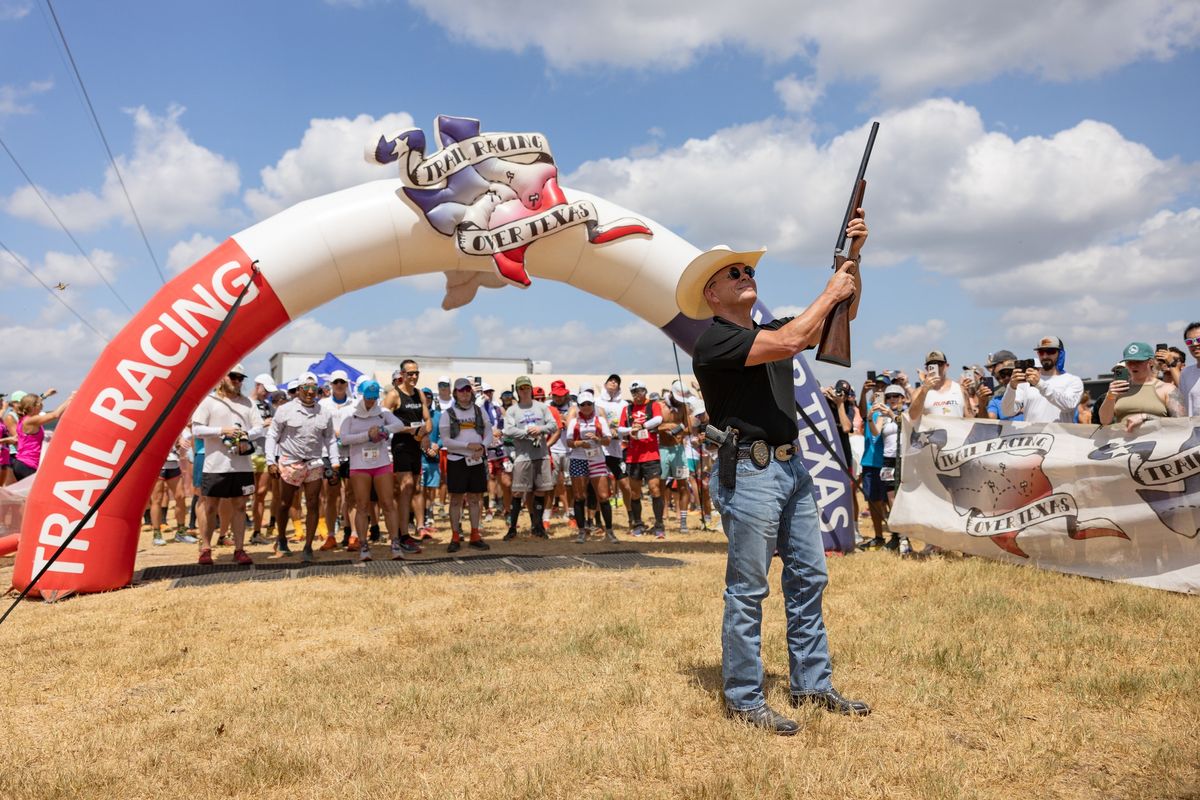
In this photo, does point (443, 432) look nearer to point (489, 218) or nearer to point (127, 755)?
point (489, 218)

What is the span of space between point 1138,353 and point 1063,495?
1288mm

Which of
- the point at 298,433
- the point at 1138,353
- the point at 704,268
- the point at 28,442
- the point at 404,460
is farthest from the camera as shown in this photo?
the point at 28,442

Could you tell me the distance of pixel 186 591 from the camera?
6879mm

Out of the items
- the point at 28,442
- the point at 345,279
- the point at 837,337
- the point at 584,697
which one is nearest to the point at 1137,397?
the point at 837,337

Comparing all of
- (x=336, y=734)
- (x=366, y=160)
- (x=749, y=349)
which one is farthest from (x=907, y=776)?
(x=366, y=160)

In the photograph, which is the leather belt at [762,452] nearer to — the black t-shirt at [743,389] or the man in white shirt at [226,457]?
the black t-shirt at [743,389]

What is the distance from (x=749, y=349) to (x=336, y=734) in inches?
96.4

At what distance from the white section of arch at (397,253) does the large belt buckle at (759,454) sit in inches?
192

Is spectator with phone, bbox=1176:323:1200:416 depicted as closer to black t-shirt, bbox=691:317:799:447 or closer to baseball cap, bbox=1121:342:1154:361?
baseball cap, bbox=1121:342:1154:361

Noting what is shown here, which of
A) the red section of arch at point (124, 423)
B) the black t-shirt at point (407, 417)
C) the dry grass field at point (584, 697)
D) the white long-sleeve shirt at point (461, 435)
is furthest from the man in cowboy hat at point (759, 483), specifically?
the black t-shirt at point (407, 417)

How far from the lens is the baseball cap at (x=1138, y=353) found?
6.50 metres

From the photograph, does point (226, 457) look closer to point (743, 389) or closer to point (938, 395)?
point (743, 389)

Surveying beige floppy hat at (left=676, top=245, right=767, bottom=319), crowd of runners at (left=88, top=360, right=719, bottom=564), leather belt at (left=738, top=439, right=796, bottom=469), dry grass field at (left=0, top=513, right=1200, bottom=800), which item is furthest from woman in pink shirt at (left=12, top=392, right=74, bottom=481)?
leather belt at (left=738, top=439, right=796, bottom=469)

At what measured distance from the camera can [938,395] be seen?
838 cm
